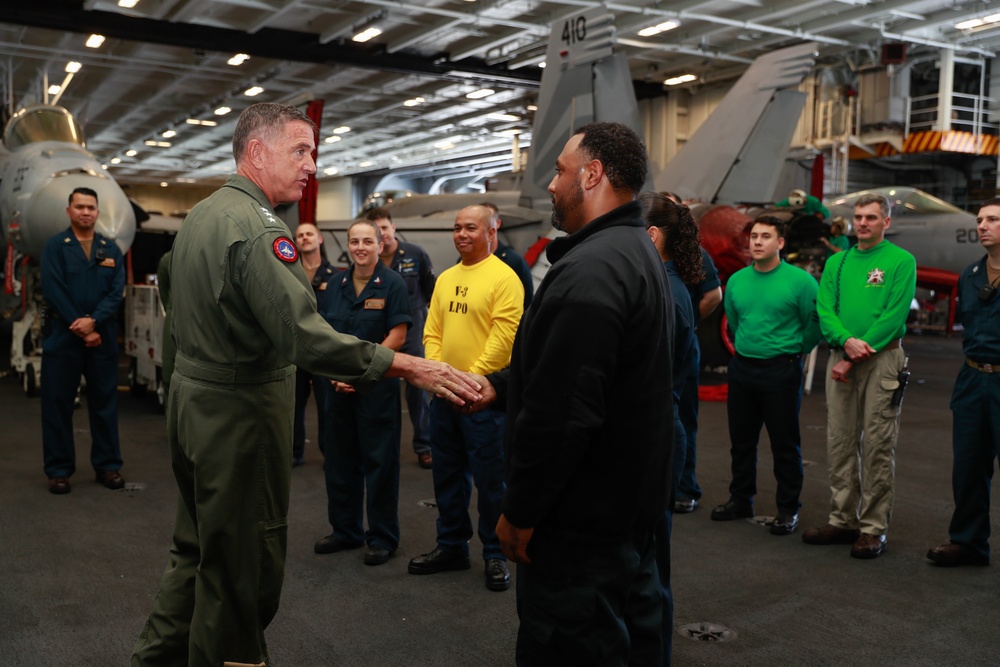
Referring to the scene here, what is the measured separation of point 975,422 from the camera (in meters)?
3.87

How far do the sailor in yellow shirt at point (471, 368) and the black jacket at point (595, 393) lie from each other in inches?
67.5

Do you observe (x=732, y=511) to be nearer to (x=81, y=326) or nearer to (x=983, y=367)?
(x=983, y=367)

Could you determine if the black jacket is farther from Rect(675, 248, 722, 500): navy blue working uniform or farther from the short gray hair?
Rect(675, 248, 722, 500): navy blue working uniform

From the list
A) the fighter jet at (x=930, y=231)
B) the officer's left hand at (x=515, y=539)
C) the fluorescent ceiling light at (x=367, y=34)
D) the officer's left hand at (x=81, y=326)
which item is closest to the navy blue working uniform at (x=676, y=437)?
the officer's left hand at (x=515, y=539)

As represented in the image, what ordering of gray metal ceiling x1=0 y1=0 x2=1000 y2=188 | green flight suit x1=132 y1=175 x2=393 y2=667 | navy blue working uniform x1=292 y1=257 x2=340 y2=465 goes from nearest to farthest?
1. green flight suit x1=132 y1=175 x2=393 y2=667
2. navy blue working uniform x1=292 y1=257 x2=340 y2=465
3. gray metal ceiling x1=0 y1=0 x2=1000 y2=188

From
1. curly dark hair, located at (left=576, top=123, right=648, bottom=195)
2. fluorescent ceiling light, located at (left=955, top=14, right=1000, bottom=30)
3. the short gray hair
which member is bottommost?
curly dark hair, located at (left=576, top=123, right=648, bottom=195)

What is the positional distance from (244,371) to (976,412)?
3418 millimetres

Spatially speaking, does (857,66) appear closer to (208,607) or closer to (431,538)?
(431,538)

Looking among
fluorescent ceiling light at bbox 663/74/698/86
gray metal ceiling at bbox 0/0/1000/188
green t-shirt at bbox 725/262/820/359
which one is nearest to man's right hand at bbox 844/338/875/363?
green t-shirt at bbox 725/262/820/359

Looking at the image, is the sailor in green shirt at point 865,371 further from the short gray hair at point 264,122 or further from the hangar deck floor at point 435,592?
the short gray hair at point 264,122

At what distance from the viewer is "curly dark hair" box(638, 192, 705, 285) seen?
337 cm

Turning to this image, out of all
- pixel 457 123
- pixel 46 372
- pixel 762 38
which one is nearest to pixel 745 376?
→ pixel 46 372

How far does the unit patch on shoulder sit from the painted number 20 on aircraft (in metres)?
8.13

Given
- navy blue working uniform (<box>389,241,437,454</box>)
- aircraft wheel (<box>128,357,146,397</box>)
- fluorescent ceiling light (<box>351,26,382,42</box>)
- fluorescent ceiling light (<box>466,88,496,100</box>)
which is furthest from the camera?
fluorescent ceiling light (<box>466,88,496,100</box>)
